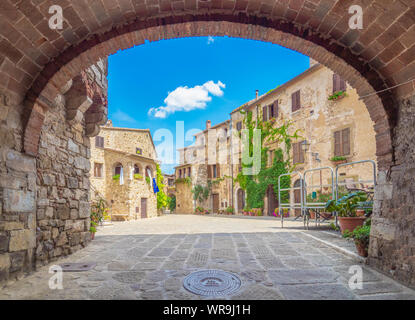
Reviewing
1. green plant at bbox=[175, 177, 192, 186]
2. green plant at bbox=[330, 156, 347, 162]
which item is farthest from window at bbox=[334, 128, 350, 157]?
green plant at bbox=[175, 177, 192, 186]

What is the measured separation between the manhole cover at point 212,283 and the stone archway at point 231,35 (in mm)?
1754

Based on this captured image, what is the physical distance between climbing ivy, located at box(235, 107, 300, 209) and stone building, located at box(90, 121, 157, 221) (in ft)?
24.6

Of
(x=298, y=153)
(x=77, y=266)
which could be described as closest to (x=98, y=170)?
(x=298, y=153)

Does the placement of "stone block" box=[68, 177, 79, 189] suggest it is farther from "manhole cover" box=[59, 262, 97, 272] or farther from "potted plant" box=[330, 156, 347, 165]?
"potted plant" box=[330, 156, 347, 165]

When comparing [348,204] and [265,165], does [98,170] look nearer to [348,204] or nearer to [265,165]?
[265,165]

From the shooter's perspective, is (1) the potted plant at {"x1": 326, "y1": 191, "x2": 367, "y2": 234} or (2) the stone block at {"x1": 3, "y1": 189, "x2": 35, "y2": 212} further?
(1) the potted plant at {"x1": 326, "y1": 191, "x2": 367, "y2": 234}

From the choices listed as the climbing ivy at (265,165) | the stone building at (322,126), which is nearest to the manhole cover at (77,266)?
the stone building at (322,126)

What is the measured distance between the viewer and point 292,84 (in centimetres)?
1593

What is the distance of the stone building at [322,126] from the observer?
11656 mm

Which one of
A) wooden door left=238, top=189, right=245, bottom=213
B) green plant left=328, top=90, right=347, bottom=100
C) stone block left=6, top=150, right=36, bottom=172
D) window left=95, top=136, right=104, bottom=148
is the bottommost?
wooden door left=238, top=189, right=245, bottom=213

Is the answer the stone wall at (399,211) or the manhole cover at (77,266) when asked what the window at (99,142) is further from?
the stone wall at (399,211)

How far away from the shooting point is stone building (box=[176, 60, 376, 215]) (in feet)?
38.8
